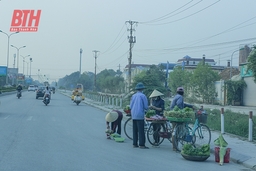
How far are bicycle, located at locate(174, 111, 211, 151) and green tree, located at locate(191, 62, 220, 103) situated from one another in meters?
43.2

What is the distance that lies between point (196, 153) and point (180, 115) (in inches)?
60.8

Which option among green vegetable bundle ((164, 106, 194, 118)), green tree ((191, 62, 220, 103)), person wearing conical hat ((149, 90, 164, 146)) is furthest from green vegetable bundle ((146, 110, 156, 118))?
green tree ((191, 62, 220, 103))

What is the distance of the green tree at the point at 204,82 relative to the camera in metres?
56.7

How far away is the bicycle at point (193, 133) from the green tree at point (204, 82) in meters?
43.2

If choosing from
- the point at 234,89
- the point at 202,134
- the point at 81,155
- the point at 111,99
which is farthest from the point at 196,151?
the point at 234,89

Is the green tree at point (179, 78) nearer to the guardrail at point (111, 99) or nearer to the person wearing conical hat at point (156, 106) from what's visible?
the guardrail at point (111, 99)

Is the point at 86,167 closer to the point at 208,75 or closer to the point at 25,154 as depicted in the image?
the point at 25,154

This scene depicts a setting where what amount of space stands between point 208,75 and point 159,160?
4723cm

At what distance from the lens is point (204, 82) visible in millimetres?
57000

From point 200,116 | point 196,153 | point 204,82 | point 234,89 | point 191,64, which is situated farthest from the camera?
point 191,64

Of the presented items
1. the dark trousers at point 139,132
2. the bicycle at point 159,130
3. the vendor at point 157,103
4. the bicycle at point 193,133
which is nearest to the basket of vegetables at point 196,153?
the bicycle at point 193,133

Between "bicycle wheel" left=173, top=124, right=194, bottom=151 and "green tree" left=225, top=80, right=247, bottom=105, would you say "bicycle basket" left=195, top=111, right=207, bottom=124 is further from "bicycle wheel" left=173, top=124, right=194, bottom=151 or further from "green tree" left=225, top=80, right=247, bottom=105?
"green tree" left=225, top=80, right=247, bottom=105

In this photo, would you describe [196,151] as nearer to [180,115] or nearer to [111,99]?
[180,115]

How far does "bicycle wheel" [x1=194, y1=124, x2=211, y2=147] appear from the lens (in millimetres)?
13477
